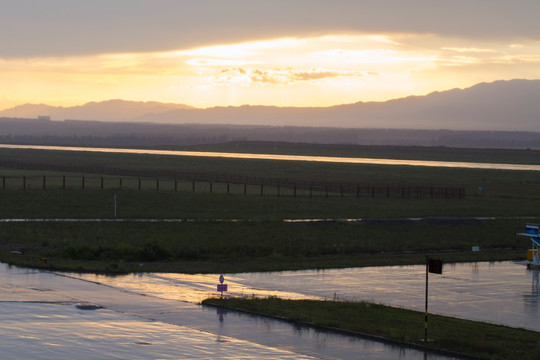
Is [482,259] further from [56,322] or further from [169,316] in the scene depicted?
[56,322]

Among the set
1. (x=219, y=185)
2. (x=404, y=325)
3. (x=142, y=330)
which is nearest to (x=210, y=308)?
(x=142, y=330)

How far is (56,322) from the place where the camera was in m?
18.9

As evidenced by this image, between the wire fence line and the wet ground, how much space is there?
37.7m

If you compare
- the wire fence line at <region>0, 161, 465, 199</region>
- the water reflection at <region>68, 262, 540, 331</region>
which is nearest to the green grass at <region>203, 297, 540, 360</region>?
the water reflection at <region>68, 262, 540, 331</region>

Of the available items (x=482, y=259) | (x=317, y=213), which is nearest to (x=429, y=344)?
(x=482, y=259)

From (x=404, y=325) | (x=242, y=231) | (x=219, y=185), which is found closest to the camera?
(x=404, y=325)

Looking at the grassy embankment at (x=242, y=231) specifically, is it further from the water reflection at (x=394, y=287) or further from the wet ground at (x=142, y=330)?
the wet ground at (x=142, y=330)

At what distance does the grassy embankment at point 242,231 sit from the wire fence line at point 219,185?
0.74 meters

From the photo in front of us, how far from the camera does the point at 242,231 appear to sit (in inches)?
1534

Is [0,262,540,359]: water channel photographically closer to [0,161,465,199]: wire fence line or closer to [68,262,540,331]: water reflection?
[68,262,540,331]: water reflection

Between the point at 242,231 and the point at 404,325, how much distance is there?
20.1 meters

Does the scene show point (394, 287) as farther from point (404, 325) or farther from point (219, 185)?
point (219, 185)

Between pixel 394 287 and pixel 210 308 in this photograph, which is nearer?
pixel 210 308

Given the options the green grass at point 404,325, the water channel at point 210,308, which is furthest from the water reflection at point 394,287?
the green grass at point 404,325
